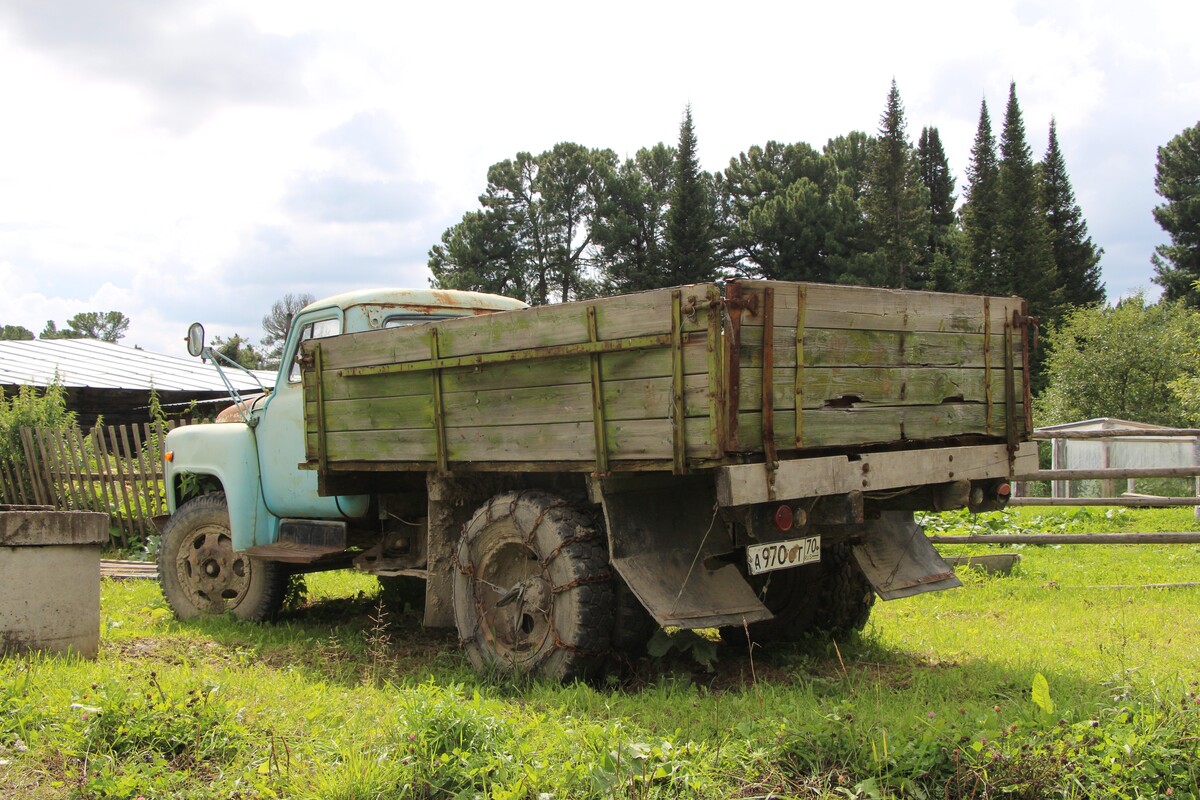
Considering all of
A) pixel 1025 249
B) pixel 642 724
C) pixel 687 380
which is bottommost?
pixel 642 724

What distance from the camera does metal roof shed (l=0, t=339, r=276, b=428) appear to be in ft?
74.3

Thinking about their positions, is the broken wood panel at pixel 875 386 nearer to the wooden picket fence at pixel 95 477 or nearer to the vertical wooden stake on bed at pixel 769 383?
the vertical wooden stake on bed at pixel 769 383

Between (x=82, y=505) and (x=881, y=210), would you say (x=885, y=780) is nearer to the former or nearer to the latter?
(x=82, y=505)

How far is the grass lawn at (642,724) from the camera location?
11.5ft

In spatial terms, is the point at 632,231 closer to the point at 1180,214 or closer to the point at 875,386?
the point at 1180,214

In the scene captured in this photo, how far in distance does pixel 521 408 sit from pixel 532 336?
0.39 m

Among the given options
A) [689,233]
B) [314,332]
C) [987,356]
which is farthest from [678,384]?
[689,233]

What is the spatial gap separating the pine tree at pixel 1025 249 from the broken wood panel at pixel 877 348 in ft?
139

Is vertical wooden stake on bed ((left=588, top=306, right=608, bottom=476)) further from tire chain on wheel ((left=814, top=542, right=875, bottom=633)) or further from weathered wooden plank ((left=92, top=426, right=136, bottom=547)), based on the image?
weathered wooden plank ((left=92, top=426, right=136, bottom=547))

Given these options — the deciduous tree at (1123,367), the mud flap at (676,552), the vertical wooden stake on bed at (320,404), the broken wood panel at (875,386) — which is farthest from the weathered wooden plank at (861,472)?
the deciduous tree at (1123,367)

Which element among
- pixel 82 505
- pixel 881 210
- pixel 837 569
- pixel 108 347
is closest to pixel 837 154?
pixel 881 210

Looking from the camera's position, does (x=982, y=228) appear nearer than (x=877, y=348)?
No

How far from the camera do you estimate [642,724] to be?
4.20 m

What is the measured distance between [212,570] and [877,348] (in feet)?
17.3
